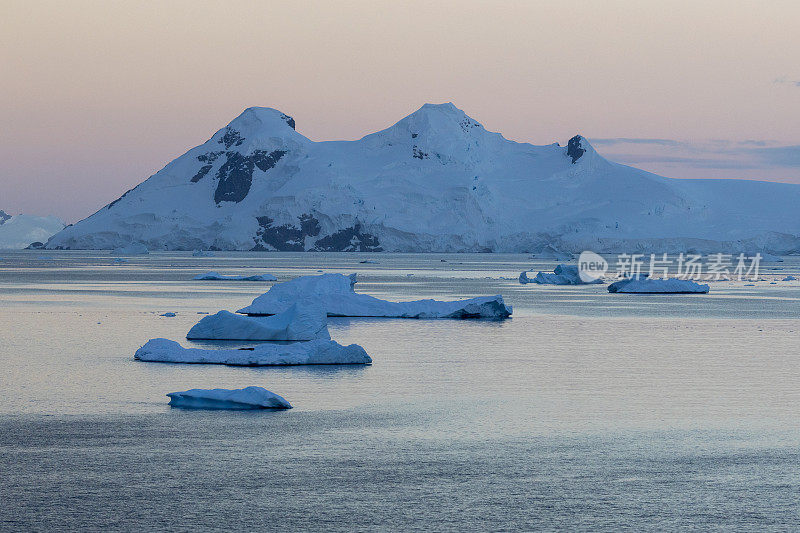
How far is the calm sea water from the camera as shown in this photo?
32.1 feet

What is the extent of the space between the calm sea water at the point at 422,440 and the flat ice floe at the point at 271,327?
134 centimetres

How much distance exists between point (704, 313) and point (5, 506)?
3342cm

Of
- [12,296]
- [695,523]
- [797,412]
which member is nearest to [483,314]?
[797,412]

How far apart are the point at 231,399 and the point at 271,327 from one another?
36.7ft

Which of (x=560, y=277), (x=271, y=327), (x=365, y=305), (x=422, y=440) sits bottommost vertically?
(x=422, y=440)

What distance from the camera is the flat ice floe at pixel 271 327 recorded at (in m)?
26.2

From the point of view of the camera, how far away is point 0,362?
2166 centimetres

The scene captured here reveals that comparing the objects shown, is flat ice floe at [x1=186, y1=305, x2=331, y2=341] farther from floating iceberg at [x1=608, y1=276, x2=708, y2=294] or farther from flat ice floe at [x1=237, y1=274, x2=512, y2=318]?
floating iceberg at [x1=608, y1=276, x2=708, y2=294]

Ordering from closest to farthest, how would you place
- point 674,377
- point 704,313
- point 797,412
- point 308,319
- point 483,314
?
1. point 797,412
2. point 674,377
3. point 308,319
4. point 483,314
5. point 704,313

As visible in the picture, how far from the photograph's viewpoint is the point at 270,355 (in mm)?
21719

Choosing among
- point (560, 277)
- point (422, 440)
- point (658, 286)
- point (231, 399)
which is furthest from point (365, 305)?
point (560, 277)

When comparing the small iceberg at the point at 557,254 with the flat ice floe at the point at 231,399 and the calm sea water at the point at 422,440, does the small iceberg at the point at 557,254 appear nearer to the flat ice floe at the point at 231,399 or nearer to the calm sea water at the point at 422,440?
the calm sea water at the point at 422,440

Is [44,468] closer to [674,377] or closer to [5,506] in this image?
[5,506]

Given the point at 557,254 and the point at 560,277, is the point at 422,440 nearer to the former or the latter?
the point at 560,277
